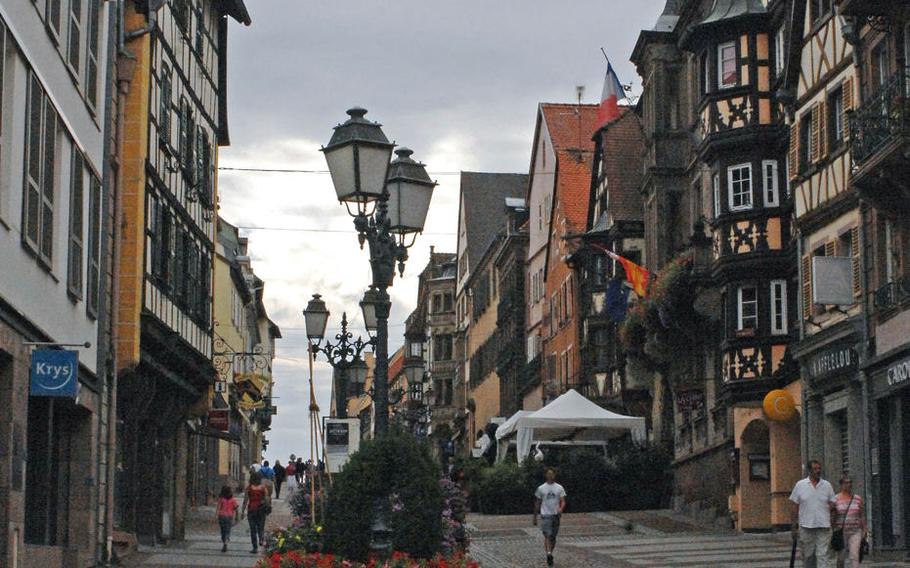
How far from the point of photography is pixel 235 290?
69.7 m

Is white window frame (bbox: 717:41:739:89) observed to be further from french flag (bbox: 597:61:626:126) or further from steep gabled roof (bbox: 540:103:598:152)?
steep gabled roof (bbox: 540:103:598:152)

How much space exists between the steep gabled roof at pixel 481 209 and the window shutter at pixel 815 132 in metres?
61.9

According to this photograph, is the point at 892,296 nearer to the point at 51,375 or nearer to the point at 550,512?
the point at 550,512

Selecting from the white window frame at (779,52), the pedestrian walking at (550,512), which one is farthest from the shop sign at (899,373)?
the white window frame at (779,52)

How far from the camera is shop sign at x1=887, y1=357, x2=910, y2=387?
2883 cm

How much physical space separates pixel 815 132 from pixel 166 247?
41.3 ft

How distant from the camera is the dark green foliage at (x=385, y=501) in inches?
642

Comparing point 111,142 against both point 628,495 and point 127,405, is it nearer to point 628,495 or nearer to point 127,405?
point 127,405

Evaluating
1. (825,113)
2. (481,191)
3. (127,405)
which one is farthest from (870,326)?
(481,191)

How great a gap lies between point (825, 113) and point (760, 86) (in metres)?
6.15

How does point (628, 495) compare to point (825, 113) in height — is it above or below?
below

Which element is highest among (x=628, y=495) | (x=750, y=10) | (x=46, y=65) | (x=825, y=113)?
(x=750, y=10)

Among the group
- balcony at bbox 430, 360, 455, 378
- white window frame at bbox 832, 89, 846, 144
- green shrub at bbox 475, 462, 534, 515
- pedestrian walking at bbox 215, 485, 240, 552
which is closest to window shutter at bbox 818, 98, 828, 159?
white window frame at bbox 832, 89, 846, 144

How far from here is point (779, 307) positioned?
3956 cm
